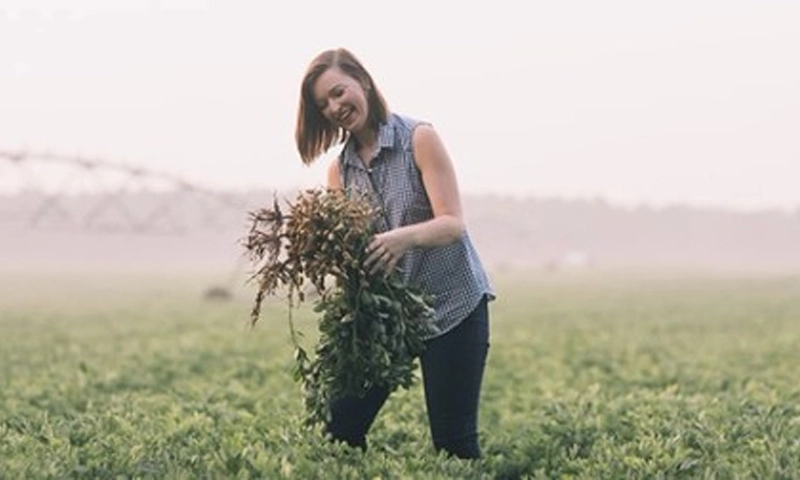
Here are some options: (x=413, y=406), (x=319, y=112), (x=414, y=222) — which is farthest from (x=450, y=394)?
(x=413, y=406)

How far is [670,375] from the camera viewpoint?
15750mm

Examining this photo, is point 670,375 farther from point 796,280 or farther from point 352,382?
point 796,280

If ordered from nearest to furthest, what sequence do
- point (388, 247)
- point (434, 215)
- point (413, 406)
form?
point (388, 247) < point (434, 215) < point (413, 406)

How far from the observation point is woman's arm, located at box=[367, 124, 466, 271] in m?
6.02

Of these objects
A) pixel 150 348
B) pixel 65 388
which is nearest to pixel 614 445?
pixel 65 388

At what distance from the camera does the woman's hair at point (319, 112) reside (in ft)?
20.1


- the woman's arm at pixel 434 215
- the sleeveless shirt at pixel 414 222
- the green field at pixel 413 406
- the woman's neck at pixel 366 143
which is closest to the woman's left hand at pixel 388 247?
the woman's arm at pixel 434 215

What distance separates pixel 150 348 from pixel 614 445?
43.1ft

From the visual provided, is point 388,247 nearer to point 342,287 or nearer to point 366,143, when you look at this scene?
point 342,287

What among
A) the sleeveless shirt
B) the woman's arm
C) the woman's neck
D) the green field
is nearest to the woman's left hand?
the woman's arm

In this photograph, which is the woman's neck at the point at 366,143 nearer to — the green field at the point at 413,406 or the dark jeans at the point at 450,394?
the dark jeans at the point at 450,394

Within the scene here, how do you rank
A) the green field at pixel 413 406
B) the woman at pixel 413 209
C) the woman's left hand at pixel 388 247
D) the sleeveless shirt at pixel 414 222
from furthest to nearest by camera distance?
1. the green field at pixel 413 406
2. the sleeveless shirt at pixel 414 222
3. the woman at pixel 413 209
4. the woman's left hand at pixel 388 247

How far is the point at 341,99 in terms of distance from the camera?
6.11m

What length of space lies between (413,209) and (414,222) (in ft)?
0.25
